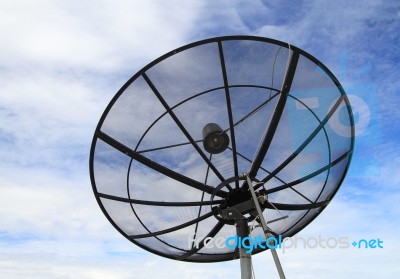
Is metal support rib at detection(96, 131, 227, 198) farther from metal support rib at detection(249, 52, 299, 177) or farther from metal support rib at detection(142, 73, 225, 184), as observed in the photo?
metal support rib at detection(249, 52, 299, 177)

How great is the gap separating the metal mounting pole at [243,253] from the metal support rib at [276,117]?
0.97 metres

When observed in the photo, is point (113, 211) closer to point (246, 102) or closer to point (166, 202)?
point (166, 202)

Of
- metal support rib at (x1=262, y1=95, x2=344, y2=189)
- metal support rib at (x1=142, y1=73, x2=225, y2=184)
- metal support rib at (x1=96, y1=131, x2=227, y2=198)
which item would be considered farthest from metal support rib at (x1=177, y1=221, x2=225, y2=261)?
metal support rib at (x1=262, y1=95, x2=344, y2=189)

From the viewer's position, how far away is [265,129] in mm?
6844

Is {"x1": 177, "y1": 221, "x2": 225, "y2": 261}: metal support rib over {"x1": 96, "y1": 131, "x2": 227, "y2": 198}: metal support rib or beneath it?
beneath

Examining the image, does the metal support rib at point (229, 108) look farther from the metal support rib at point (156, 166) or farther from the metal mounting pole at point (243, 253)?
the metal mounting pole at point (243, 253)

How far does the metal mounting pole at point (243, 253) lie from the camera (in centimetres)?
625

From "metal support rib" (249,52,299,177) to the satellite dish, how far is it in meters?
0.02

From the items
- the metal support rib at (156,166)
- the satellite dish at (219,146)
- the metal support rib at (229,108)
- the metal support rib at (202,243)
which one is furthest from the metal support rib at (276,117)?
the metal support rib at (202,243)

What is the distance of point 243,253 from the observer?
636cm

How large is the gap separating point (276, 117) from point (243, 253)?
255 centimetres

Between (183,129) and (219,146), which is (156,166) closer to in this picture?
(183,129)

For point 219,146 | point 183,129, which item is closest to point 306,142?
point 219,146

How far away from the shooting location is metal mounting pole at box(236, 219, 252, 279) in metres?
6.25
